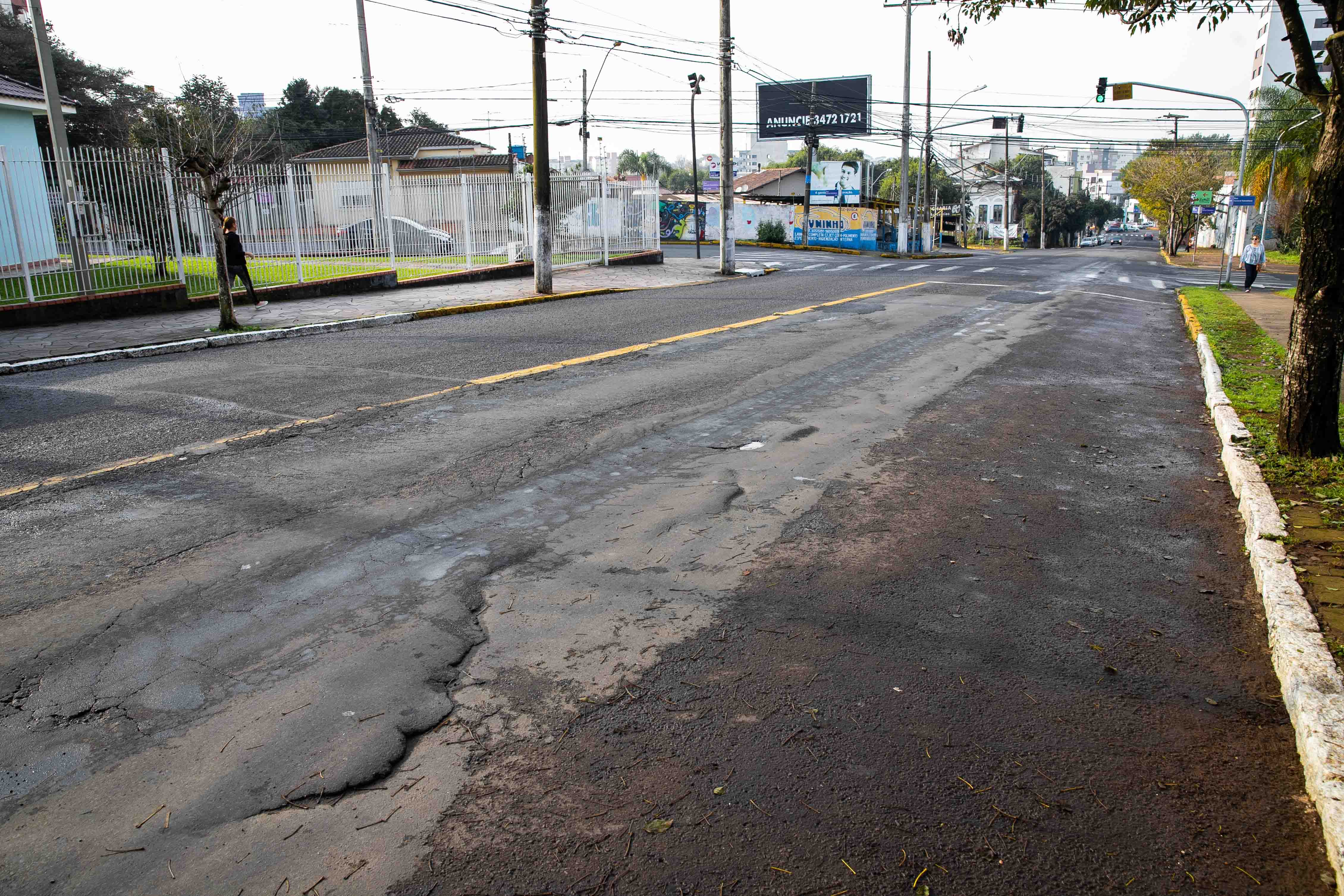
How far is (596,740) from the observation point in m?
3.09

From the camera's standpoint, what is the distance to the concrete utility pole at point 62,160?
14156mm

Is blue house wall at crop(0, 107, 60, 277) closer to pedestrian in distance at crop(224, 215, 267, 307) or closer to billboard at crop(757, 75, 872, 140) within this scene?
pedestrian in distance at crop(224, 215, 267, 307)

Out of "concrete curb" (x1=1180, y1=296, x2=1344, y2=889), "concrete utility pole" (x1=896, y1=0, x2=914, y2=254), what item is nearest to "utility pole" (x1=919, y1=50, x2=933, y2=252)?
"concrete utility pole" (x1=896, y1=0, x2=914, y2=254)

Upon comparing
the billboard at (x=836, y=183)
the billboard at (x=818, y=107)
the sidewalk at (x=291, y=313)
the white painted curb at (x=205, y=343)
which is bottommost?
the white painted curb at (x=205, y=343)

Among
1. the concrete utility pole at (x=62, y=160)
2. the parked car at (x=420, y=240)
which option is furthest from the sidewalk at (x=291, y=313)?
the parked car at (x=420, y=240)

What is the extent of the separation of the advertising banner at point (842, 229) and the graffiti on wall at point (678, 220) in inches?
247

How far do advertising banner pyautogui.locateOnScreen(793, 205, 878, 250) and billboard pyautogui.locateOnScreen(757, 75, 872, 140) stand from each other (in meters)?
4.97

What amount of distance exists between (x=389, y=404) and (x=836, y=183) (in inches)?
2097

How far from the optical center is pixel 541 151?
58.7 feet

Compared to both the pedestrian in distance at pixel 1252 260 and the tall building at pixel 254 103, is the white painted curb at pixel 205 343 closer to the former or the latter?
the pedestrian in distance at pixel 1252 260

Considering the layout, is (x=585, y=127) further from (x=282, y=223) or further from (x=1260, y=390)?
(x=1260, y=390)

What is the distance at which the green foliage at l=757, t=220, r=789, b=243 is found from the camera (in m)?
50.1

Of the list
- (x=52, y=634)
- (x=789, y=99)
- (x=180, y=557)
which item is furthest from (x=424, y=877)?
(x=789, y=99)

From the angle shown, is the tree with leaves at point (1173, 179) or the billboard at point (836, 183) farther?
the tree with leaves at point (1173, 179)
